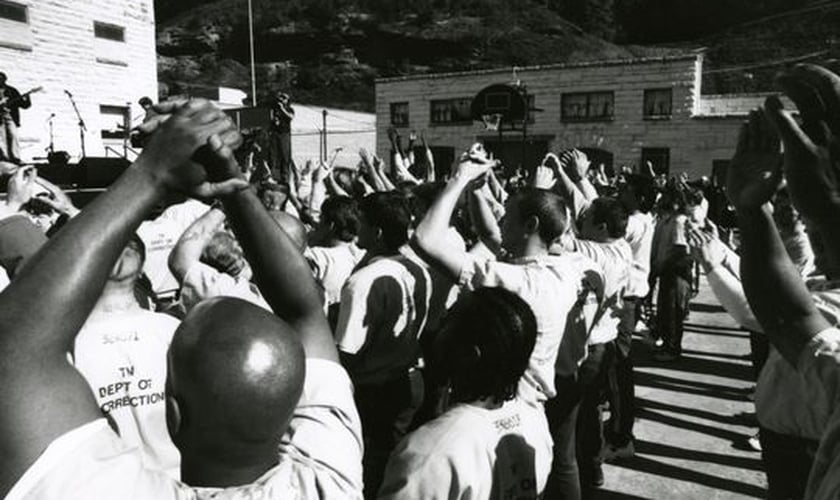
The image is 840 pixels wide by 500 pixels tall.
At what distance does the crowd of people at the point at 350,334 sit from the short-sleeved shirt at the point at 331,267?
1 cm

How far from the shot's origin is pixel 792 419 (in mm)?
2836

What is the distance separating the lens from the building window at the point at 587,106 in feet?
85.6

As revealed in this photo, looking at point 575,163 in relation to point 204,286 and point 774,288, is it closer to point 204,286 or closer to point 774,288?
point 204,286

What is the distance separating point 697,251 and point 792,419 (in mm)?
904

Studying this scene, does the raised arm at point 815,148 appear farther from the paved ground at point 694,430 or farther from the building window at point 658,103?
the building window at point 658,103

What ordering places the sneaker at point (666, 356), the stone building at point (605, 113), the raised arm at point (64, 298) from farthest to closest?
the stone building at point (605, 113) → the sneaker at point (666, 356) → the raised arm at point (64, 298)

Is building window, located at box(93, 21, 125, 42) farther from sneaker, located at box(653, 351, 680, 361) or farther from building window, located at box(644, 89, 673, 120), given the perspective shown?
building window, located at box(644, 89, 673, 120)

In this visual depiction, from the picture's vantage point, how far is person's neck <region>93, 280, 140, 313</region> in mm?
2521

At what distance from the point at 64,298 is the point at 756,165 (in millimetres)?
1752

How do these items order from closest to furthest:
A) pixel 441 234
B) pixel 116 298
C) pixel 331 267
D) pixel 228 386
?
1. pixel 228 386
2. pixel 116 298
3. pixel 441 234
4. pixel 331 267

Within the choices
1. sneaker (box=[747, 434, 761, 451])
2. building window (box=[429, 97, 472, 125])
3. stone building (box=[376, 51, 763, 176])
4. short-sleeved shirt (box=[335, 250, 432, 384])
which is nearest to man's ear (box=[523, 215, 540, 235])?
short-sleeved shirt (box=[335, 250, 432, 384])

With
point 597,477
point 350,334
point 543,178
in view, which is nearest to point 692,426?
point 597,477

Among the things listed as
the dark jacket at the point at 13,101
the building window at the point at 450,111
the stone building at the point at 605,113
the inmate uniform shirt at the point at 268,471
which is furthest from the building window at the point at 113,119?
the inmate uniform shirt at the point at 268,471

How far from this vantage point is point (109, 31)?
19.0 meters
